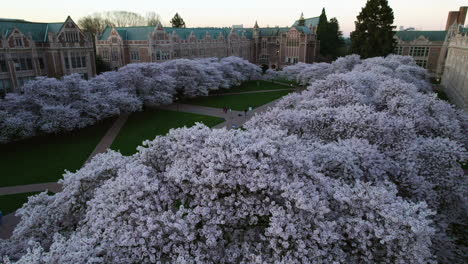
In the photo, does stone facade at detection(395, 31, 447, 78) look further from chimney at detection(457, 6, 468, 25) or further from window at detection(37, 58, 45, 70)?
window at detection(37, 58, 45, 70)

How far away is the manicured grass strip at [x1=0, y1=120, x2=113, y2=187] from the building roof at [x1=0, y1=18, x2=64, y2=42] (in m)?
16.1

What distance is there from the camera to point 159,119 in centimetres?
3447

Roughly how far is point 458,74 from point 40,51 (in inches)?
2286

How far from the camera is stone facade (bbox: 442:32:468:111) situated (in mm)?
37053

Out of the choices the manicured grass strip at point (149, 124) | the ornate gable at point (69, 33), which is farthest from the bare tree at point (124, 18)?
the manicured grass strip at point (149, 124)

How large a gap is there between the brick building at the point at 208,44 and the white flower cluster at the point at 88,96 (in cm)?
1461

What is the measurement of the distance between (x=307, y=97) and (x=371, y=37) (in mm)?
36604

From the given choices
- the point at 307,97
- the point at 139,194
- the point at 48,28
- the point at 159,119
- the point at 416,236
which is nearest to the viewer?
the point at 416,236

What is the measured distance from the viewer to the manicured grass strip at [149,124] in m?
26.9

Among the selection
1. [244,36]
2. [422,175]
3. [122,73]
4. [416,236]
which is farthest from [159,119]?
[244,36]

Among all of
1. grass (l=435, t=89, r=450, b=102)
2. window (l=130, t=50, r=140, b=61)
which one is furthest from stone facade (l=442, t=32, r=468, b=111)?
window (l=130, t=50, r=140, b=61)

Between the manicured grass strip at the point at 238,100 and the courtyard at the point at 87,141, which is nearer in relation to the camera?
the courtyard at the point at 87,141

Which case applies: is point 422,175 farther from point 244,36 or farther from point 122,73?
point 244,36

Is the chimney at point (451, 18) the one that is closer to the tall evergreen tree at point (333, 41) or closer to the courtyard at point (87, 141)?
the tall evergreen tree at point (333, 41)
